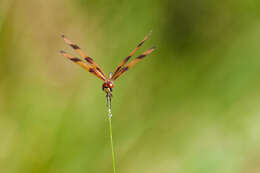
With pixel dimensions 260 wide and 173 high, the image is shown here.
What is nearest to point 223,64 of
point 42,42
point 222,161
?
point 222,161

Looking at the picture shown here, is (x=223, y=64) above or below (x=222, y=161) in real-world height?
above

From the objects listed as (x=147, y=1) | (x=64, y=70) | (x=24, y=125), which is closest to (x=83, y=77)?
(x=64, y=70)

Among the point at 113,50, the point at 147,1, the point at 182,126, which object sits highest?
the point at 147,1

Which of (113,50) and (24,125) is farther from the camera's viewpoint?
(113,50)

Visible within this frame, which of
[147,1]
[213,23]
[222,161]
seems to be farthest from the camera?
[213,23]

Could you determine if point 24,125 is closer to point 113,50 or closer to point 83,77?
point 83,77

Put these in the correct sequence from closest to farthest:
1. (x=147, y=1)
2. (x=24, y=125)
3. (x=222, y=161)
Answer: (x=24, y=125) → (x=222, y=161) → (x=147, y=1)

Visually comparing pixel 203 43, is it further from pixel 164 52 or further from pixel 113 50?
pixel 113 50
